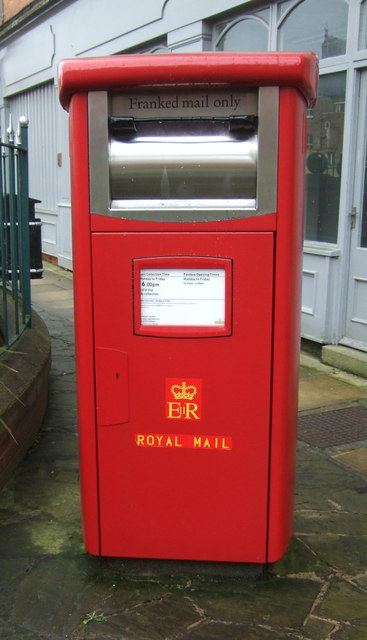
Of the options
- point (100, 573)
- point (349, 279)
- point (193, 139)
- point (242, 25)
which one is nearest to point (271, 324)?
point (193, 139)

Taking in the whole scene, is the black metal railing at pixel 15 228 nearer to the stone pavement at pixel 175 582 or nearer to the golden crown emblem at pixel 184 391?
the stone pavement at pixel 175 582

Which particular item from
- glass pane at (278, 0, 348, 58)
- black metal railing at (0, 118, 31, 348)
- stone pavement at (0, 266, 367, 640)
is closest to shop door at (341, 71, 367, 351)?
glass pane at (278, 0, 348, 58)

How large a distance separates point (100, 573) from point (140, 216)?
4.80ft

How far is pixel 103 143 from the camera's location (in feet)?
7.34

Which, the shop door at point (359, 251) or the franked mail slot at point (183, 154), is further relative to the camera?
the shop door at point (359, 251)

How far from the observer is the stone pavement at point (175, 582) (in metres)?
2.31

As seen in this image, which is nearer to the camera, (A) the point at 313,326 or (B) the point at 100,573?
(B) the point at 100,573

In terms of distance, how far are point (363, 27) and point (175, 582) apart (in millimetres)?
4452

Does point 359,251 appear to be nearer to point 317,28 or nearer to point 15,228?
point 317,28

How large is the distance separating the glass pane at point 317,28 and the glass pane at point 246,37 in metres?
0.32

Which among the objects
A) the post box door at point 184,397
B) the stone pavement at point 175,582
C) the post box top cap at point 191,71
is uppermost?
the post box top cap at point 191,71

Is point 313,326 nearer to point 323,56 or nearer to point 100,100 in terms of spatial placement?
point 323,56

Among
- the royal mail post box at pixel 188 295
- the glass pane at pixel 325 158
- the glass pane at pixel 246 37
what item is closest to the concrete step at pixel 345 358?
the glass pane at pixel 325 158

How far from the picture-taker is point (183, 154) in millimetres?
2230
